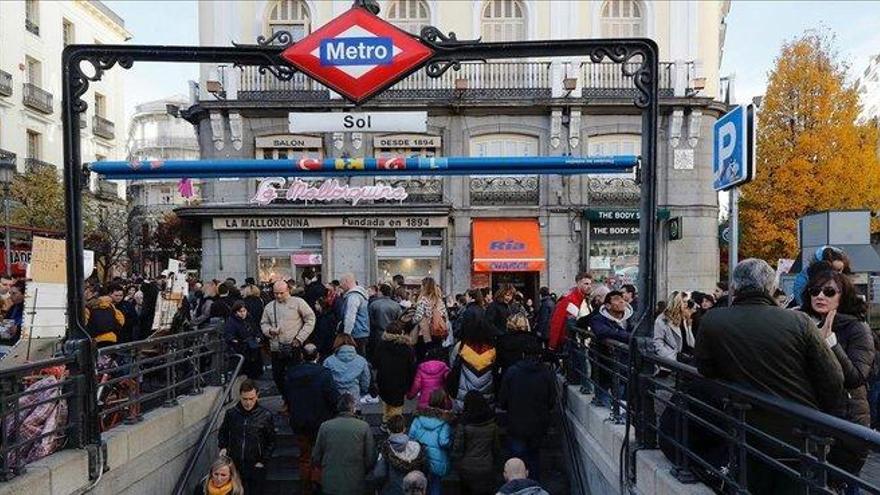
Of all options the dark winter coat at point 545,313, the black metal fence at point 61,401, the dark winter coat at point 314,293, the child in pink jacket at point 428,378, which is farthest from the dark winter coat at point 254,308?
the dark winter coat at point 545,313

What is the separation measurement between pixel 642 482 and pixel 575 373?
3643 mm

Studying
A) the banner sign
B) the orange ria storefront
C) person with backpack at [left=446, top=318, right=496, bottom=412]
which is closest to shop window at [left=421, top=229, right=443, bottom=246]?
the banner sign

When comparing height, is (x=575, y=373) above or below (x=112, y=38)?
below

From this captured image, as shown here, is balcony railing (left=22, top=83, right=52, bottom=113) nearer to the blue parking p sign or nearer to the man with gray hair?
the blue parking p sign

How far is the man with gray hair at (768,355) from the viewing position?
3473 mm

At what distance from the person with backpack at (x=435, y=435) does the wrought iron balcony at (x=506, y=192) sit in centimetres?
1327

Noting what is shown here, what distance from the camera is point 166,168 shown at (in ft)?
24.3

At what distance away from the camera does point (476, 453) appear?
22.7 feet

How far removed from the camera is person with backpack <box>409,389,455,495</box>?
695 cm

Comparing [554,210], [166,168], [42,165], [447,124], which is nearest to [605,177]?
[554,210]

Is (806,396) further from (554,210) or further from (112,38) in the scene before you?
(112,38)

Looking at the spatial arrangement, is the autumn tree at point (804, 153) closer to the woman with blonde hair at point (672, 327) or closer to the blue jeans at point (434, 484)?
the woman with blonde hair at point (672, 327)

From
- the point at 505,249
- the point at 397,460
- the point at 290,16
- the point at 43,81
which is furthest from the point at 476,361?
the point at 43,81

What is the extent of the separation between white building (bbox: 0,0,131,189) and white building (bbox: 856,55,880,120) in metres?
57.1
